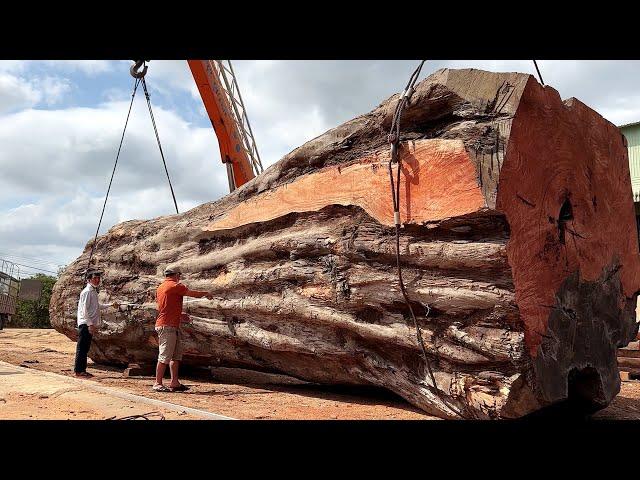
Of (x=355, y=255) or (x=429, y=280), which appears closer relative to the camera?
(x=429, y=280)

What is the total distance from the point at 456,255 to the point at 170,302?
127 inches

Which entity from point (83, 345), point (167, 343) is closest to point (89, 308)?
point (83, 345)

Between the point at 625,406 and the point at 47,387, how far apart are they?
5377 mm

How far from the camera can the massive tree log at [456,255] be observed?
3648 millimetres

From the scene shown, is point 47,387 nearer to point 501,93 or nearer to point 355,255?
point 355,255

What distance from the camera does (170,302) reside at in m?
5.80

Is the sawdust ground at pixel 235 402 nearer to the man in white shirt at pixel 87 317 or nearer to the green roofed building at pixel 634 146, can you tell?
the man in white shirt at pixel 87 317

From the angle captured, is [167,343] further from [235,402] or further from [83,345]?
[83,345]

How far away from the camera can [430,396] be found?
419 centimetres

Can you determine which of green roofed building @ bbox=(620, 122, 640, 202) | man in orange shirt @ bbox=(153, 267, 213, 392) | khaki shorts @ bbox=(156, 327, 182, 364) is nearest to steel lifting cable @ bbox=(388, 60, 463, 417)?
man in orange shirt @ bbox=(153, 267, 213, 392)

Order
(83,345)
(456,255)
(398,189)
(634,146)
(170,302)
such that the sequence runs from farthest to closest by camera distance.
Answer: (634,146)
(83,345)
(170,302)
(398,189)
(456,255)
